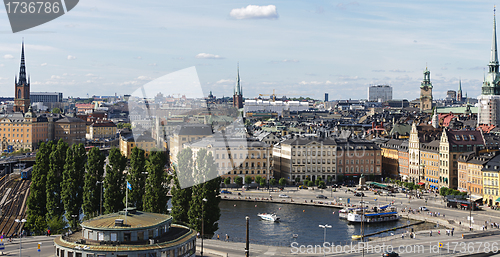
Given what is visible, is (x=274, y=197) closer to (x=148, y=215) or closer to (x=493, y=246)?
(x=493, y=246)

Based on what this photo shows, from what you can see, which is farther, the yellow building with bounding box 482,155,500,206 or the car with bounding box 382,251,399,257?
the yellow building with bounding box 482,155,500,206

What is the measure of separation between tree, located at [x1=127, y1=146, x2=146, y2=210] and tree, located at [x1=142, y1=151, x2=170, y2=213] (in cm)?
122

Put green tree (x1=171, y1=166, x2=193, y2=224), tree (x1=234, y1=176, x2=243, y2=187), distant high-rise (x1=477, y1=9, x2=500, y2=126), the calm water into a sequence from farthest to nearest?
distant high-rise (x1=477, y1=9, x2=500, y2=126)
tree (x1=234, y1=176, x2=243, y2=187)
the calm water
green tree (x1=171, y1=166, x2=193, y2=224)

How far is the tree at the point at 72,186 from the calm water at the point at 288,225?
37.4ft

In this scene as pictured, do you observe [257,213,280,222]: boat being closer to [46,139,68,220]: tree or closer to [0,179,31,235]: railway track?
[46,139,68,220]: tree

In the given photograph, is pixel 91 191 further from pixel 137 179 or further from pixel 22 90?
pixel 22 90

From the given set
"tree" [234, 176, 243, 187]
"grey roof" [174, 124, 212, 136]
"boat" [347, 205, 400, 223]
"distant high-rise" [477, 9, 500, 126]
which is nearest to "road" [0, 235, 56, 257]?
"boat" [347, 205, 400, 223]

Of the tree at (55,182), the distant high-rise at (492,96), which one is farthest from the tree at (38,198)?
the distant high-rise at (492,96)

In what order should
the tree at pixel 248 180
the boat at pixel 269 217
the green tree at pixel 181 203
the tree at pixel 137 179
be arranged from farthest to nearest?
the tree at pixel 248 180
the boat at pixel 269 217
the tree at pixel 137 179
the green tree at pixel 181 203

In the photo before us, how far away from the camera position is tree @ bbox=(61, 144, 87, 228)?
44.5 metres

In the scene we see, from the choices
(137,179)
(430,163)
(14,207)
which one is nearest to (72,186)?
(137,179)

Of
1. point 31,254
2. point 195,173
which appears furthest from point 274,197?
point 31,254

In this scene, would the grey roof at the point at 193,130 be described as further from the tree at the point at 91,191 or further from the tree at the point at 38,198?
the tree at the point at 91,191

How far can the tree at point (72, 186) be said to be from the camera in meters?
44.5
